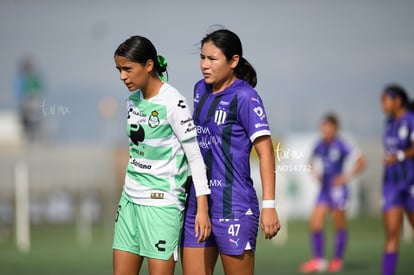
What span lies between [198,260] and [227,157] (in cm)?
70

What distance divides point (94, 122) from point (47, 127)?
169 inches

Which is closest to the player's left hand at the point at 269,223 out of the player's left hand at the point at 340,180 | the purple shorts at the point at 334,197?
the purple shorts at the point at 334,197

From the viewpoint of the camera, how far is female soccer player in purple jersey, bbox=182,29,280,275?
626 cm

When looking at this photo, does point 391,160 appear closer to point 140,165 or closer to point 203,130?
point 203,130

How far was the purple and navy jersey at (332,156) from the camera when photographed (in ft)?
50.5

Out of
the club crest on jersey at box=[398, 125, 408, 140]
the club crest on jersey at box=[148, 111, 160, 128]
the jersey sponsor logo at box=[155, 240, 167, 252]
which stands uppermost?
the club crest on jersey at box=[148, 111, 160, 128]

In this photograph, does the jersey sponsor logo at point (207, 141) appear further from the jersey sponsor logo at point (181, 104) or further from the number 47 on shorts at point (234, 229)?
the number 47 on shorts at point (234, 229)

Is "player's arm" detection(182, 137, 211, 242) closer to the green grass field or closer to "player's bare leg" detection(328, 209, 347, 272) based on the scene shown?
the green grass field

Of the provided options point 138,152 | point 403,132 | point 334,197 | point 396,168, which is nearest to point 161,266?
point 138,152

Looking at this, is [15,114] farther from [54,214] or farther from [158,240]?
[158,240]

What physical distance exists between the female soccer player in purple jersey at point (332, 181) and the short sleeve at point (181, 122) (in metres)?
8.59

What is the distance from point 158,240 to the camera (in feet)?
20.5

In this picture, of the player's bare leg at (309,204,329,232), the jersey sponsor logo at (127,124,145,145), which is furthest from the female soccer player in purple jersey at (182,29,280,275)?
the player's bare leg at (309,204,329,232)

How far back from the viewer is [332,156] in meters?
15.5
